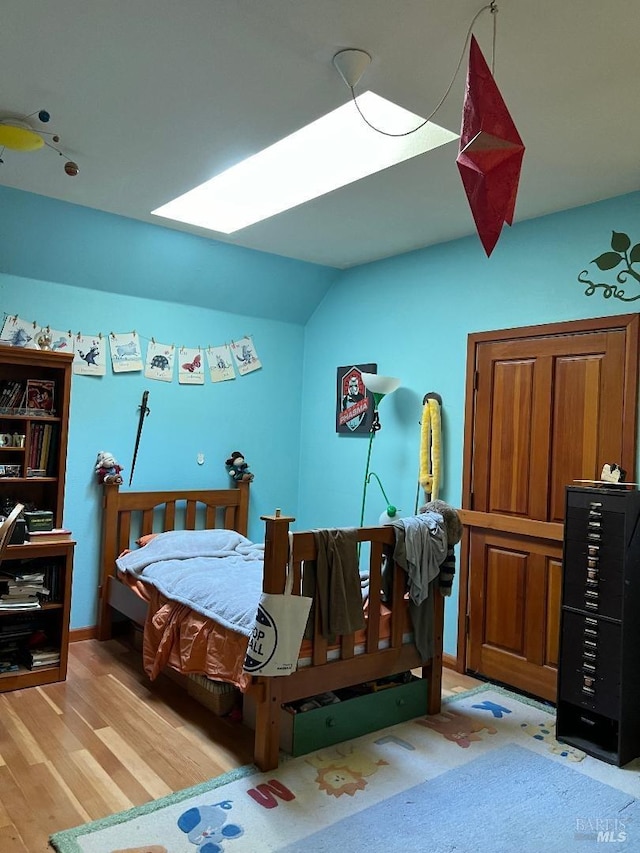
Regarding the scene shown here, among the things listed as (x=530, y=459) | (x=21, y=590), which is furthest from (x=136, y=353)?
(x=530, y=459)

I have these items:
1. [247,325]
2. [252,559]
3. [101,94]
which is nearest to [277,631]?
[252,559]

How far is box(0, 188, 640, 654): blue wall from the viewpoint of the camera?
341 cm

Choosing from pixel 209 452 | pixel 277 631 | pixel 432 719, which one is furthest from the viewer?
pixel 209 452

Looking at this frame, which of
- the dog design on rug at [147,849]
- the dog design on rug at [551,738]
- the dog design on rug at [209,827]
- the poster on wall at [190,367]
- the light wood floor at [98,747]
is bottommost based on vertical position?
the light wood floor at [98,747]

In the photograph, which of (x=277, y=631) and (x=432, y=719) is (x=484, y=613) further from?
(x=277, y=631)

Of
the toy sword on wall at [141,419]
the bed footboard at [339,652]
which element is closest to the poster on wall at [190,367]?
the toy sword on wall at [141,419]

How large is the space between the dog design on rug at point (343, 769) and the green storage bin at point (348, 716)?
0.06 meters

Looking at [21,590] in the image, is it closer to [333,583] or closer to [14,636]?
[14,636]

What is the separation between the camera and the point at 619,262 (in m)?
3.01

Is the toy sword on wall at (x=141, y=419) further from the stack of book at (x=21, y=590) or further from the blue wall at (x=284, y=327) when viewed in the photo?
the stack of book at (x=21, y=590)

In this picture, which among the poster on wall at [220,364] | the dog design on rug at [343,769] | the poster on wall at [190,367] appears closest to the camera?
the dog design on rug at [343,769]

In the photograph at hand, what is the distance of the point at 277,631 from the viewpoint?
2.42m

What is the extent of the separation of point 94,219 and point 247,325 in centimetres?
135

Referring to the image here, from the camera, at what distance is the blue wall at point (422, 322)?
10.5 feet
